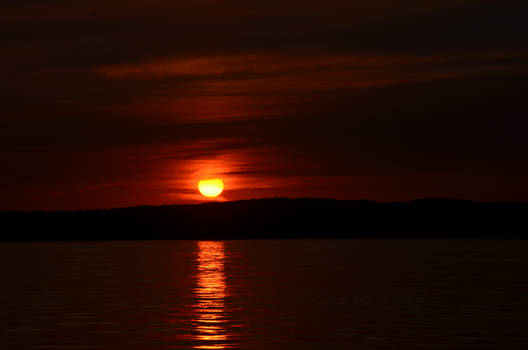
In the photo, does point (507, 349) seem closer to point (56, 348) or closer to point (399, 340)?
point (399, 340)

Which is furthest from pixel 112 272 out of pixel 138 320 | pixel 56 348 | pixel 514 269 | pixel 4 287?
pixel 56 348

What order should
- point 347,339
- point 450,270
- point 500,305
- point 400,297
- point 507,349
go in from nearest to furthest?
point 507,349 → point 347,339 → point 500,305 → point 400,297 → point 450,270

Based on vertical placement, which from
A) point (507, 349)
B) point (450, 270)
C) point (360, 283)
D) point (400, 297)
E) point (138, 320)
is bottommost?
point (507, 349)

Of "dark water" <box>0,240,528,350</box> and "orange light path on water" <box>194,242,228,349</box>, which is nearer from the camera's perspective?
"dark water" <box>0,240,528,350</box>

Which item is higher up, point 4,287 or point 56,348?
point 4,287

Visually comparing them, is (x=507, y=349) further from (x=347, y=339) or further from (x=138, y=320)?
(x=138, y=320)


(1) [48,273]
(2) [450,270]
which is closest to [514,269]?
(2) [450,270]

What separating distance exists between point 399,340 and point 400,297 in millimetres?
18965

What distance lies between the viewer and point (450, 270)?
8838 cm

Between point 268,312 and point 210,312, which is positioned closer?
point 268,312

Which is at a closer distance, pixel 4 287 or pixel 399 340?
pixel 399 340

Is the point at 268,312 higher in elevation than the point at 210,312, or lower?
lower

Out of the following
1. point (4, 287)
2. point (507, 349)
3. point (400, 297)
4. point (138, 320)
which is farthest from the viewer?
point (4, 287)

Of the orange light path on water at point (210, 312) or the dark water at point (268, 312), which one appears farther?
the orange light path on water at point (210, 312)
